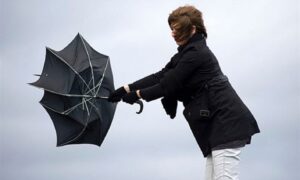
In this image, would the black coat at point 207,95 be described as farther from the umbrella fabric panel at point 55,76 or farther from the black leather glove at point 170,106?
the umbrella fabric panel at point 55,76

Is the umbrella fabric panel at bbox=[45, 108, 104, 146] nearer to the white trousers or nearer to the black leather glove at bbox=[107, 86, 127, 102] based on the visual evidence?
the black leather glove at bbox=[107, 86, 127, 102]

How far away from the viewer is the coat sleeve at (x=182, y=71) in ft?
24.2

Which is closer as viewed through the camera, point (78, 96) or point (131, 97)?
point (131, 97)

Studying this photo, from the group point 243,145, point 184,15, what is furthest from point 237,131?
point 184,15

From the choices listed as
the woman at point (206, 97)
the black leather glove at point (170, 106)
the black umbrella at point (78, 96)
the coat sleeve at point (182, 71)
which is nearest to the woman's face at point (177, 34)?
the woman at point (206, 97)

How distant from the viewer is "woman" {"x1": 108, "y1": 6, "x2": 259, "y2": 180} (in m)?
7.25

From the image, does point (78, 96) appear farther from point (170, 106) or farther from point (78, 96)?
point (170, 106)

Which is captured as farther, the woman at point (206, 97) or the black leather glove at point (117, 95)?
the black leather glove at point (117, 95)

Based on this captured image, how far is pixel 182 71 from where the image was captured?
291 inches

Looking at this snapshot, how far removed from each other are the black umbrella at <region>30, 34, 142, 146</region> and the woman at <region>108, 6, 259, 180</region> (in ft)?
6.06

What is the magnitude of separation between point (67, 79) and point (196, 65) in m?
3.01

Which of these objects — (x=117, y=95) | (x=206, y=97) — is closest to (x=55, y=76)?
(x=117, y=95)

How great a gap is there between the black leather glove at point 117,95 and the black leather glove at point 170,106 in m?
0.82

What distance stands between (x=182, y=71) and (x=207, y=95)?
44 cm
